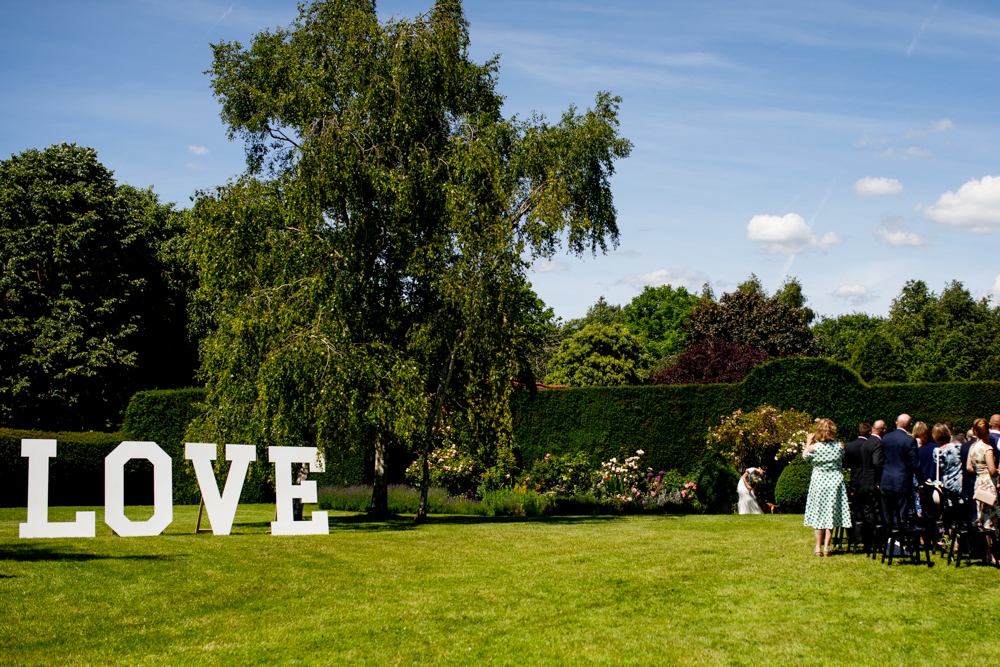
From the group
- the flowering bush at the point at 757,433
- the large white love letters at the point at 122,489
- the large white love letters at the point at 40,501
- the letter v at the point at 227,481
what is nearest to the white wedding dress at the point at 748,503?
the flowering bush at the point at 757,433

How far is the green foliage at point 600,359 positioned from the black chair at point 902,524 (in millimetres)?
33975

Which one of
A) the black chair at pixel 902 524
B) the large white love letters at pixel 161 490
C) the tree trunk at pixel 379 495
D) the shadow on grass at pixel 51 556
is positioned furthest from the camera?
the tree trunk at pixel 379 495

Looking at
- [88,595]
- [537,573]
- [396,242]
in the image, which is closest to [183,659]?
[88,595]

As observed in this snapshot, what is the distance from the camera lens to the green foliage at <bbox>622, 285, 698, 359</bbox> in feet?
212

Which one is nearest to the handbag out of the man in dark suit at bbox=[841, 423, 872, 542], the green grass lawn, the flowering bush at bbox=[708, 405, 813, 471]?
the green grass lawn

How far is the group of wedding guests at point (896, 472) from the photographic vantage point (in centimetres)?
1169

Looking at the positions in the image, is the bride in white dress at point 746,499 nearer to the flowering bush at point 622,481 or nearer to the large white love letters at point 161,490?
the flowering bush at point 622,481

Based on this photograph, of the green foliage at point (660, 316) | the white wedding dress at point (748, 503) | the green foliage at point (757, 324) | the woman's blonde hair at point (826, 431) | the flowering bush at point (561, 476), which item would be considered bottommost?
the white wedding dress at point (748, 503)

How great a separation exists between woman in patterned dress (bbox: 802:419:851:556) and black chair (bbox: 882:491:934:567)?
2.26ft

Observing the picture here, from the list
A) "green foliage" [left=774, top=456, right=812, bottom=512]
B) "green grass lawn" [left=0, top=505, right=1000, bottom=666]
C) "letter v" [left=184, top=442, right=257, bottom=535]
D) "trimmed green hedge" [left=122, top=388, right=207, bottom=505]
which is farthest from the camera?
"trimmed green hedge" [left=122, top=388, right=207, bottom=505]

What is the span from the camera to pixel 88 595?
9695 millimetres

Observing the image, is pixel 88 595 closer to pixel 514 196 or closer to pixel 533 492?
pixel 514 196

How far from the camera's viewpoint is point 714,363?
36.6 m

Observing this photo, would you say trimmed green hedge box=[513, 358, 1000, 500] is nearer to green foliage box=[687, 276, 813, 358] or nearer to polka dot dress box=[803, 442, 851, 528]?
polka dot dress box=[803, 442, 851, 528]
